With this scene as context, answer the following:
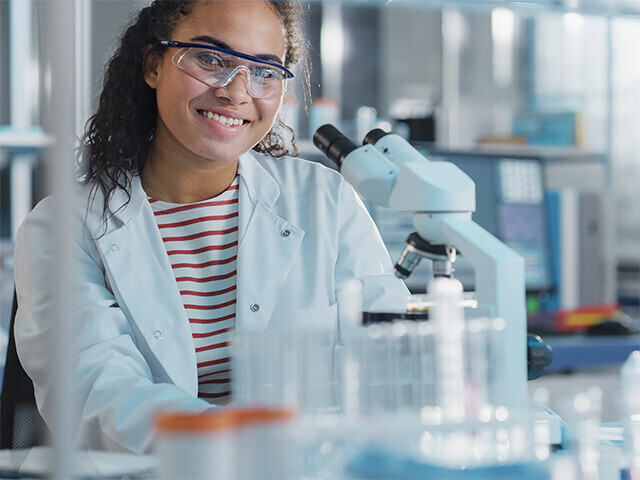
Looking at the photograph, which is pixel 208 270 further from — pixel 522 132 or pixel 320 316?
pixel 522 132

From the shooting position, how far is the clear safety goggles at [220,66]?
1.44m

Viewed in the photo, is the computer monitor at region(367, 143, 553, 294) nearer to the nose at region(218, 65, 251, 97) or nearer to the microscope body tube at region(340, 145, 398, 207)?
the nose at region(218, 65, 251, 97)

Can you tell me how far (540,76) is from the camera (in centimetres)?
661

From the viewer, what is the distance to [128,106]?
1677 millimetres

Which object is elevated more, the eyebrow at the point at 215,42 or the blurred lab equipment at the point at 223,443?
the eyebrow at the point at 215,42

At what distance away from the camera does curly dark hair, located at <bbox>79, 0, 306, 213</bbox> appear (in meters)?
1.59

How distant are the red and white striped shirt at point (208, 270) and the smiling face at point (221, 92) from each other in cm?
12

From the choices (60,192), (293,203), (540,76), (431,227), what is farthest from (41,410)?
(540,76)

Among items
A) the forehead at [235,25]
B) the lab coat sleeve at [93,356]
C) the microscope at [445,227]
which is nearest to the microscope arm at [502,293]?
the microscope at [445,227]

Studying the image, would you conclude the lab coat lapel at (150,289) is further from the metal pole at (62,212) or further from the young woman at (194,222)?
the metal pole at (62,212)

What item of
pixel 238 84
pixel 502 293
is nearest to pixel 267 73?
pixel 238 84

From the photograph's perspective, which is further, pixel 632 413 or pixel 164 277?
pixel 164 277

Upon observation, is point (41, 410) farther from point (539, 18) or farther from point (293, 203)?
point (539, 18)

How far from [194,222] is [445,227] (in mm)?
699
